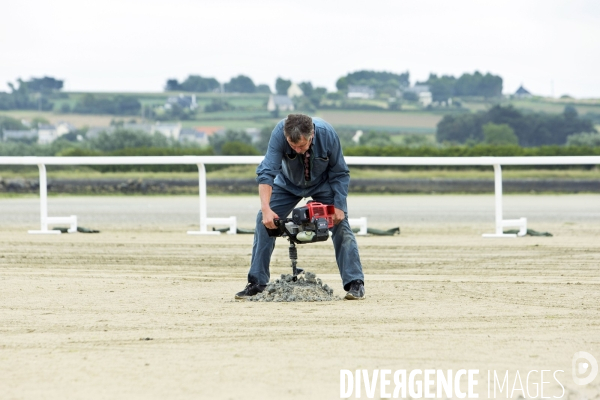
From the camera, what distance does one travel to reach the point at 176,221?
56.0 ft

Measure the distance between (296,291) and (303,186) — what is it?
76 cm

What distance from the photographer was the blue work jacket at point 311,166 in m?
7.32

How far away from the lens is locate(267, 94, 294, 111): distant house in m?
93.7

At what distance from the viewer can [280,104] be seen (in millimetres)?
95500

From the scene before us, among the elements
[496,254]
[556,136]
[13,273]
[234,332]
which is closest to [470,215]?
[496,254]

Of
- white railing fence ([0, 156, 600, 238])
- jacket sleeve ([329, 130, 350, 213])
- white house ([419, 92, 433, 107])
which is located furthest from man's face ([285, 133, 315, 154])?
white house ([419, 92, 433, 107])

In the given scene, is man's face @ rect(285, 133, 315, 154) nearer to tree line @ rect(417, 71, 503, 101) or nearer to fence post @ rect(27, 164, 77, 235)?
fence post @ rect(27, 164, 77, 235)

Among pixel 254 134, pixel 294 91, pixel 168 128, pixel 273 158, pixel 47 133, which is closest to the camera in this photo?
pixel 273 158

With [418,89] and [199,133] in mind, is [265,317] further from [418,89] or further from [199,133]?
[418,89]

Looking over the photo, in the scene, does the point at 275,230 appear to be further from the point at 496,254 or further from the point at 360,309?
the point at 496,254

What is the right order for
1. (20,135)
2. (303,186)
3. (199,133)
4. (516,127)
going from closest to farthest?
(303,186)
(516,127)
(20,135)
(199,133)

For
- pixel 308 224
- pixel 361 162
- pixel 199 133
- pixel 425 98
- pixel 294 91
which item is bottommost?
pixel 199 133

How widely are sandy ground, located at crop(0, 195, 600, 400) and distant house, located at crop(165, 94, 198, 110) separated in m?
82.6

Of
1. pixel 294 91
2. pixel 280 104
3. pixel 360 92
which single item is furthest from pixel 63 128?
pixel 294 91
